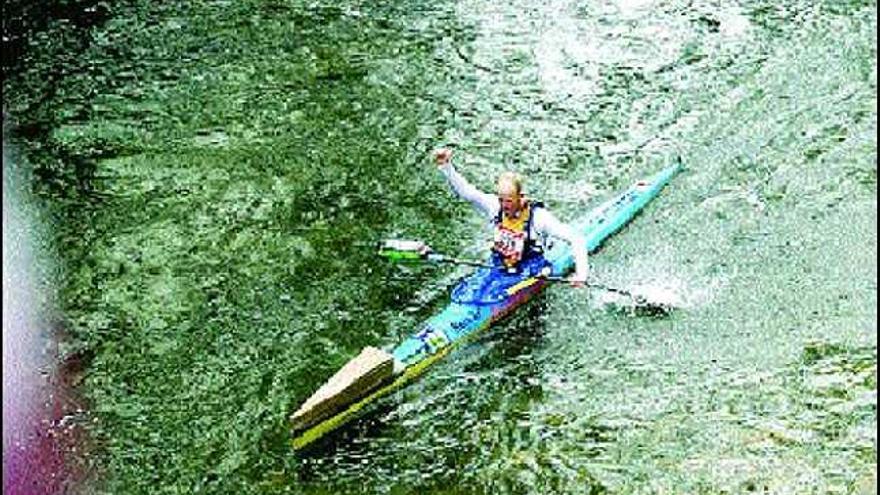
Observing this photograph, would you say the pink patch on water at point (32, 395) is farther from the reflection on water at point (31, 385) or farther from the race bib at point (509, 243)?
the race bib at point (509, 243)

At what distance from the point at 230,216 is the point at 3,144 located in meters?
2.12

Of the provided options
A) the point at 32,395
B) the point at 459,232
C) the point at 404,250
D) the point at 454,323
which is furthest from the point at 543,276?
the point at 32,395

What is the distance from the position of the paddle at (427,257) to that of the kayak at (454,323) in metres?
0.06

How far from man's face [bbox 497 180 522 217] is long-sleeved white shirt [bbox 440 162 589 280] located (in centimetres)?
8

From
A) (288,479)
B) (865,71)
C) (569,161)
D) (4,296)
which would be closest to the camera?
(288,479)

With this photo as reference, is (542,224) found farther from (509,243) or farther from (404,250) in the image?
(404,250)

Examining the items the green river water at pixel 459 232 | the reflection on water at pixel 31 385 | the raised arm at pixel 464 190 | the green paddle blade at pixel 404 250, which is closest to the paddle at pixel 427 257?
the green paddle blade at pixel 404 250

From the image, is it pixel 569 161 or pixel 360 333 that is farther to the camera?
pixel 569 161

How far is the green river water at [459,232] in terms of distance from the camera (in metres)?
6.11

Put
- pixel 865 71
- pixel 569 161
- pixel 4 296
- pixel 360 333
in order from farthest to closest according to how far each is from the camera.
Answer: pixel 865 71, pixel 569 161, pixel 4 296, pixel 360 333

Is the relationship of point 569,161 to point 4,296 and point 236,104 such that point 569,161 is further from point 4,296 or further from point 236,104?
point 4,296

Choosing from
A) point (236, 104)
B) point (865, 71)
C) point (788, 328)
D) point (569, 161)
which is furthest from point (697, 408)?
point (236, 104)

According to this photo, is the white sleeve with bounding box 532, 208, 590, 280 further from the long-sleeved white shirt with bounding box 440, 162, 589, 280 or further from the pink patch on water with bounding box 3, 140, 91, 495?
the pink patch on water with bounding box 3, 140, 91, 495

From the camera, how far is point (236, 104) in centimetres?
928
